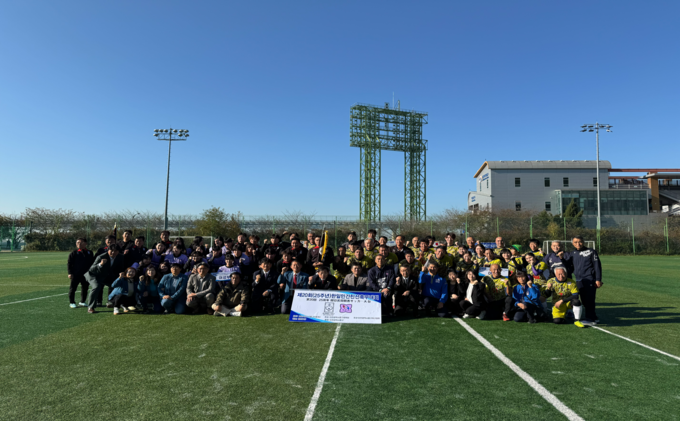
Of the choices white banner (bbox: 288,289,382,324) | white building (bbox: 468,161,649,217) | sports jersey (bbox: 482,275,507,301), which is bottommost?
white banner (bbox: 288,289,382,324)

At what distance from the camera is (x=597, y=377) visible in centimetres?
454

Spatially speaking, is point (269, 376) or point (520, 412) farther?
point (269, 376)

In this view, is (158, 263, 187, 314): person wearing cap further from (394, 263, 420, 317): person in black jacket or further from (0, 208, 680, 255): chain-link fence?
(0, 208, 680, 255): chain-link fence

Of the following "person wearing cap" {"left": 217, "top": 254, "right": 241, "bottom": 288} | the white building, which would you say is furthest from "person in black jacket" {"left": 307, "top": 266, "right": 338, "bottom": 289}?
the white building

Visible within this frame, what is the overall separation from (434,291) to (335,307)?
2.17m

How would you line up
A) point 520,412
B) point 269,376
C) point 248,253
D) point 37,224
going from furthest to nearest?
point 37,224
point 248,253
point 269,376
point 520,412

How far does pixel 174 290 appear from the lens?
8.27 metres

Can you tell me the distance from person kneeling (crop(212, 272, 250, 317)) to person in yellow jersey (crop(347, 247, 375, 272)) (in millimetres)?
2397

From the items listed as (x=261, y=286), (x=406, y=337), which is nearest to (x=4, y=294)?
(x=261, y=286)

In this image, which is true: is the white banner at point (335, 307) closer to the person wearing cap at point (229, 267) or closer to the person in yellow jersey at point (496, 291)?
the person wearing cap at point (229, 267)

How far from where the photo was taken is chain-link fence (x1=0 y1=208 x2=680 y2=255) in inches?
1147

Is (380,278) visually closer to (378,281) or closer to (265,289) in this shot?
(378,281)

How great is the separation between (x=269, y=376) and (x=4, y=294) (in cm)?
1019

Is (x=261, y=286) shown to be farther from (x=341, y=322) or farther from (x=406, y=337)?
(x=406, y=337)
